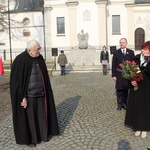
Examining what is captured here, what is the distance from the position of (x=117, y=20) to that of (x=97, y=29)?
328 centimetres

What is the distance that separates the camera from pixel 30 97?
4590mm

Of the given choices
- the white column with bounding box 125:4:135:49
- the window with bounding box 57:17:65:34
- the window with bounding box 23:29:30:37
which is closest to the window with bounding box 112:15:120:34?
Result: the white column with bounding box 125:4:135:49

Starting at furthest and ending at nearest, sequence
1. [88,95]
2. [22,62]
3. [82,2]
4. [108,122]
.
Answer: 1. [82,2]
2. [88,95]
3. [108,122]
4. [22,62]

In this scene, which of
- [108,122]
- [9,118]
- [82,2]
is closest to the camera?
[108,122]

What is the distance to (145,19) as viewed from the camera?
34.5 m

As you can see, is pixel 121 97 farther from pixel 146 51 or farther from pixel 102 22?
pixel 102 22

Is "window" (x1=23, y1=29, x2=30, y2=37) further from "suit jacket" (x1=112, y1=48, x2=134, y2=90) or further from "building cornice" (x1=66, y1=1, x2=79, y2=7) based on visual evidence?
"suit jacket" (x1=112, y1=48, x2=134, y2=90)

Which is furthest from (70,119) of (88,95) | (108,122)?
(88,95)

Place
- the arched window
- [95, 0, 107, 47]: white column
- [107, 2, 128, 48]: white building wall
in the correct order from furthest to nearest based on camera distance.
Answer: the arched window < [107, 2, 128, 48]: white building wall < [95, 0, 107, 47]: white column

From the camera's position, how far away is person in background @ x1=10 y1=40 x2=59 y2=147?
446 centimetres

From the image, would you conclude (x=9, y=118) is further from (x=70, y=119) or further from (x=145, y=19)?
(x=145, y=19)

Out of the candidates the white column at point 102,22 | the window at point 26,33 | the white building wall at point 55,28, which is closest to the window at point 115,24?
A: the white column at point 102,22

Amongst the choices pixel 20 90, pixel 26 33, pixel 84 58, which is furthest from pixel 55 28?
pixel 20 90

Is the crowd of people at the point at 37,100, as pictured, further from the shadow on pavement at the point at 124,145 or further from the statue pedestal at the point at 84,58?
the statue pedestal at the point at 84,58
